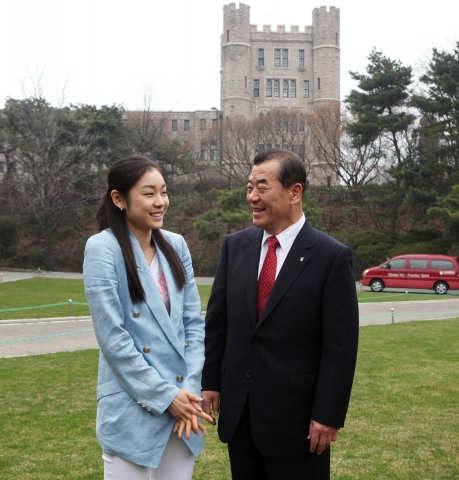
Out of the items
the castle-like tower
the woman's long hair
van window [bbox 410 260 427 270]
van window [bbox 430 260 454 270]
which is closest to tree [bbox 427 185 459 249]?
van window [bbox 430 260 454 270]

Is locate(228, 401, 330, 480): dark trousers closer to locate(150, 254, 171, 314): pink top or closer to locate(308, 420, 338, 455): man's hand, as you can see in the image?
locate(308, 420, 338, 455): man's hand

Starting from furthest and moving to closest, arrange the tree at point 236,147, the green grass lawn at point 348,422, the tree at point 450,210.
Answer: the tree at point 236,147 → the tree at point 450,210 → the green grass lawn at point 348,422

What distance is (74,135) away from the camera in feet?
132

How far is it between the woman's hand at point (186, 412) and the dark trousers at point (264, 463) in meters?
0.37

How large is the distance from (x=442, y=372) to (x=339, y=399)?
5999mm

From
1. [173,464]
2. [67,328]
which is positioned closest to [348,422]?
[173,464]

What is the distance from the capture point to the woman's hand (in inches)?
110

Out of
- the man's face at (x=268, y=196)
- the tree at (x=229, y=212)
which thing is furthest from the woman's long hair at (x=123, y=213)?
the tree at (x=229, y=212)

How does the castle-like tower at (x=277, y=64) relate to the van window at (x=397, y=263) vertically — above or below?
above

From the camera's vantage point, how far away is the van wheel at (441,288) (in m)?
25.2

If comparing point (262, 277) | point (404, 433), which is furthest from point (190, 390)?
point (404, 433)

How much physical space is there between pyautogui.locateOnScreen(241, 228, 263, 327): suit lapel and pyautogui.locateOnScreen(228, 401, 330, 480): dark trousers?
47 centimetres

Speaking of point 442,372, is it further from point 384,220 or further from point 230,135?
point 230,135

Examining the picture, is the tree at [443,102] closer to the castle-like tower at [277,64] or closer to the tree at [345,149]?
the tree at [345,149]
